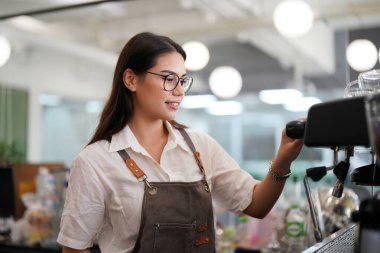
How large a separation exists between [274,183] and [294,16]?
6.79 ft

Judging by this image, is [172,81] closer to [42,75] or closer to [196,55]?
[196,55]

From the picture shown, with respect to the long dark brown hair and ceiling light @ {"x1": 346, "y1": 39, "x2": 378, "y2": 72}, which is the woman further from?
ceiling light @ {"x1": 346, "y1": 39, "x2": 378, "y2": 72}

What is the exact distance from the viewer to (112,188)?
4.32 feet

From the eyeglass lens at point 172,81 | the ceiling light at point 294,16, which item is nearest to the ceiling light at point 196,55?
the ceiling light at point 294,16

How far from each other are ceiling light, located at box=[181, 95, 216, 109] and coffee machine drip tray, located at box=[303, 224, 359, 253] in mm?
7884

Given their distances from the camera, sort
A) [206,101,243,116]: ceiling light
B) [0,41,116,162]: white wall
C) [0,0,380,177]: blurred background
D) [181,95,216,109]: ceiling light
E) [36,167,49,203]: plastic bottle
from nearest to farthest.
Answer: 1. [36,167,49,203]: plastic bottle
2. [0,0,380,177]: blurred background
3. [0,41,116,162]: white wall
4. [181,95,216,109]: ceiling light
5. [206,101,243,116]: ceiling light

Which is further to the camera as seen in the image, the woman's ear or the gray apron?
the woman's ear

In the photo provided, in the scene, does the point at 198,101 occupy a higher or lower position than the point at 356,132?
higher

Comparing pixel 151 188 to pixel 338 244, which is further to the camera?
pixel 151 188

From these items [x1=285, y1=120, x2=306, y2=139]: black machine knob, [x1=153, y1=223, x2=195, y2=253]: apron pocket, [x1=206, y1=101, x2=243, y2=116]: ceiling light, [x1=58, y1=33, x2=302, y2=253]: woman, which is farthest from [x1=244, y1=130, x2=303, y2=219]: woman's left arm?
[x1=206, y1=101, x2=243, y2=116]: ceiling light

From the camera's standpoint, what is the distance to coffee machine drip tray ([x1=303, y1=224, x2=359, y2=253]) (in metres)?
0.97

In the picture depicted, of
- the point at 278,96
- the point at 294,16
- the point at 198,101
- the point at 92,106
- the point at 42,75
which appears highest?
the point at 294,16

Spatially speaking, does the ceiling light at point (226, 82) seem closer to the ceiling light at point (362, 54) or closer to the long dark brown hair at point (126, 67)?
the ceiling light at point (362, 54)

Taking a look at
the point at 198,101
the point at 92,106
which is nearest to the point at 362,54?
the point at 92,106
